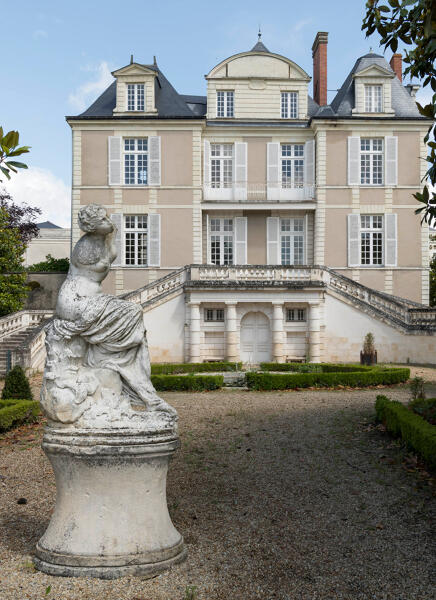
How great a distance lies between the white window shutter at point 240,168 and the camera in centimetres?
2617

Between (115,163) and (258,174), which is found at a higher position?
(115,163)

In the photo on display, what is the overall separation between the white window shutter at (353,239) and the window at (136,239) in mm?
7944

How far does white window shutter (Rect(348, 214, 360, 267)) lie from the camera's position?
25.3m

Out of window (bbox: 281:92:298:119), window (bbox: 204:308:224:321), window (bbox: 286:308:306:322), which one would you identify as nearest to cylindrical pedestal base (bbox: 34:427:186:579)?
window (bbox: 204:308:224:321)

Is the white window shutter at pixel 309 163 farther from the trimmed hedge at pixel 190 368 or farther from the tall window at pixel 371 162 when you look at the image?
the trimmed hedge at pixel 190 368

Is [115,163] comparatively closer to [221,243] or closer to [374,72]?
[221,243]

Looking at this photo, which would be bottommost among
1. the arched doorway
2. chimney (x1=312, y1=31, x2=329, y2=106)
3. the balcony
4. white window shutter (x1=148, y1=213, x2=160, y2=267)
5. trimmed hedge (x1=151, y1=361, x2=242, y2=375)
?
trimmed hedge (x1=151, y1=361, x2=242, y2=375)

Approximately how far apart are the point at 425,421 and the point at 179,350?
540 inches

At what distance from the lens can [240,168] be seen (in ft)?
86.1

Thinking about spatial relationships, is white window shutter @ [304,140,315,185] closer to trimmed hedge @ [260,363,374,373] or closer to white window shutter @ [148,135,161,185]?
white window shutter @ [148,135,161,185]

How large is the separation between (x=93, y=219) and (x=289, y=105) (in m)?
23.4

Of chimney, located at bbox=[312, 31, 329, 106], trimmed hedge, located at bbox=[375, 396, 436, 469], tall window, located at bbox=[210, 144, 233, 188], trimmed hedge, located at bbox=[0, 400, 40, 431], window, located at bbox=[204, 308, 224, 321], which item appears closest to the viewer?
trimmed hedge, located at bbox=[375, 396, 436, 469]

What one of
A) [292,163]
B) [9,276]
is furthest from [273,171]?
[9,276]

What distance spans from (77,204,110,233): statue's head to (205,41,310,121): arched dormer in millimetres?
22658
